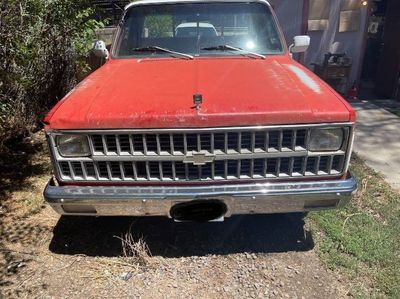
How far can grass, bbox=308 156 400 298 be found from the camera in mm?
2896

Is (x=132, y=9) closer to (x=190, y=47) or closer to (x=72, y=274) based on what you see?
(x=190, y=47)

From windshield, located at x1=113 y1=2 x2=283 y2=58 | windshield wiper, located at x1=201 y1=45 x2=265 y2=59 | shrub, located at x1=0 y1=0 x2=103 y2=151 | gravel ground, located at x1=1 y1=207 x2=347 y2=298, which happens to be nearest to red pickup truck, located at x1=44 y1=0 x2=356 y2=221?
gravel ground, located at x1=1 y1=207 x2=347 y2=298

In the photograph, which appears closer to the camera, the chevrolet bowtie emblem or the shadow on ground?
the chevrolet bowtie emblem

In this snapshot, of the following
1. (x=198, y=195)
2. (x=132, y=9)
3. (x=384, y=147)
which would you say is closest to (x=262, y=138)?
(x=198, y=195)

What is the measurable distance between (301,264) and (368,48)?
767 cm

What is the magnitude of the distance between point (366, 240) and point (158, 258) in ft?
5.95

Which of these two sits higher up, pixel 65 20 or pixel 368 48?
pixel 65 20

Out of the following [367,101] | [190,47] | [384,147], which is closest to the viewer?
[190,47]

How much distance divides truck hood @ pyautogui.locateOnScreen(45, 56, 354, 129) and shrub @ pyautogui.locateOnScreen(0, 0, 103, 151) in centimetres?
110

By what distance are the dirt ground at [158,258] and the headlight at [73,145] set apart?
1.01 meters

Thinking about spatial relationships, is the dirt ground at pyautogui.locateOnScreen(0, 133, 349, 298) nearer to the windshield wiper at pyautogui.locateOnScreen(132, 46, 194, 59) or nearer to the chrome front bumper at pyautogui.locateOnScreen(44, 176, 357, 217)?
the chrome front bumper at pyautogui.locateOnScreen(44, 176, 357, 217)

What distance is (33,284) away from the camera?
2.94 m

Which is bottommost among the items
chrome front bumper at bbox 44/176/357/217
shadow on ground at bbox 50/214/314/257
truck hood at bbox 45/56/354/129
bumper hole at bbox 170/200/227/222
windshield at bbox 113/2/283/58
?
shadow on ground at bbox 50/214/314/257

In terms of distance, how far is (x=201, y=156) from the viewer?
2.64m
